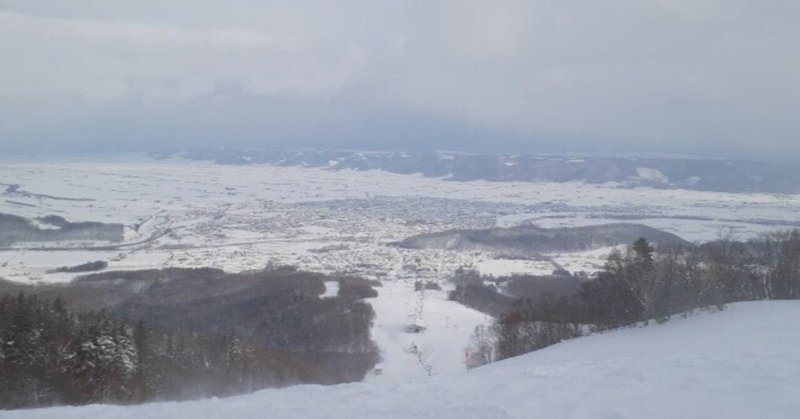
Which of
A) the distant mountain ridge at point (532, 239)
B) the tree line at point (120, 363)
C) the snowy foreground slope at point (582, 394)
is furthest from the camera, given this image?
the distant mountain ridge at point (532, 239)

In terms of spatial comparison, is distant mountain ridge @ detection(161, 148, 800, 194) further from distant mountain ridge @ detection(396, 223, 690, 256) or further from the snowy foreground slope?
the snowy foreground slope

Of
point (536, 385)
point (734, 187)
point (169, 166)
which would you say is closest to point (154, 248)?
point (536, 385)

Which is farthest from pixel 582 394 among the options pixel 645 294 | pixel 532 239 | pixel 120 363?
pixel 532 239

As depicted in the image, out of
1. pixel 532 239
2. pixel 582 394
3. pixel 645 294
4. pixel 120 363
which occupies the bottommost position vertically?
pixel 532 239

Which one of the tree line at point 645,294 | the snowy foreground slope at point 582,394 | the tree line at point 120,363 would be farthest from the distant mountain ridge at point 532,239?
the snowy foreground slope at point 582,394

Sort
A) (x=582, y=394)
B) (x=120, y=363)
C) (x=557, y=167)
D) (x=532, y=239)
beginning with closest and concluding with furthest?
1. (x=582, y=394)
2. (x=120, y=363)
3. (x=532, y=239)
4. (x=557, y=167)

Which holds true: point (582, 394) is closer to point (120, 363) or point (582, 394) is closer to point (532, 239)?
point (120, 363)

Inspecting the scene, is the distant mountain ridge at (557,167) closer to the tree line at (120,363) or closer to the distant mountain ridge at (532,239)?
the distant mountain ridge at (532,239)
